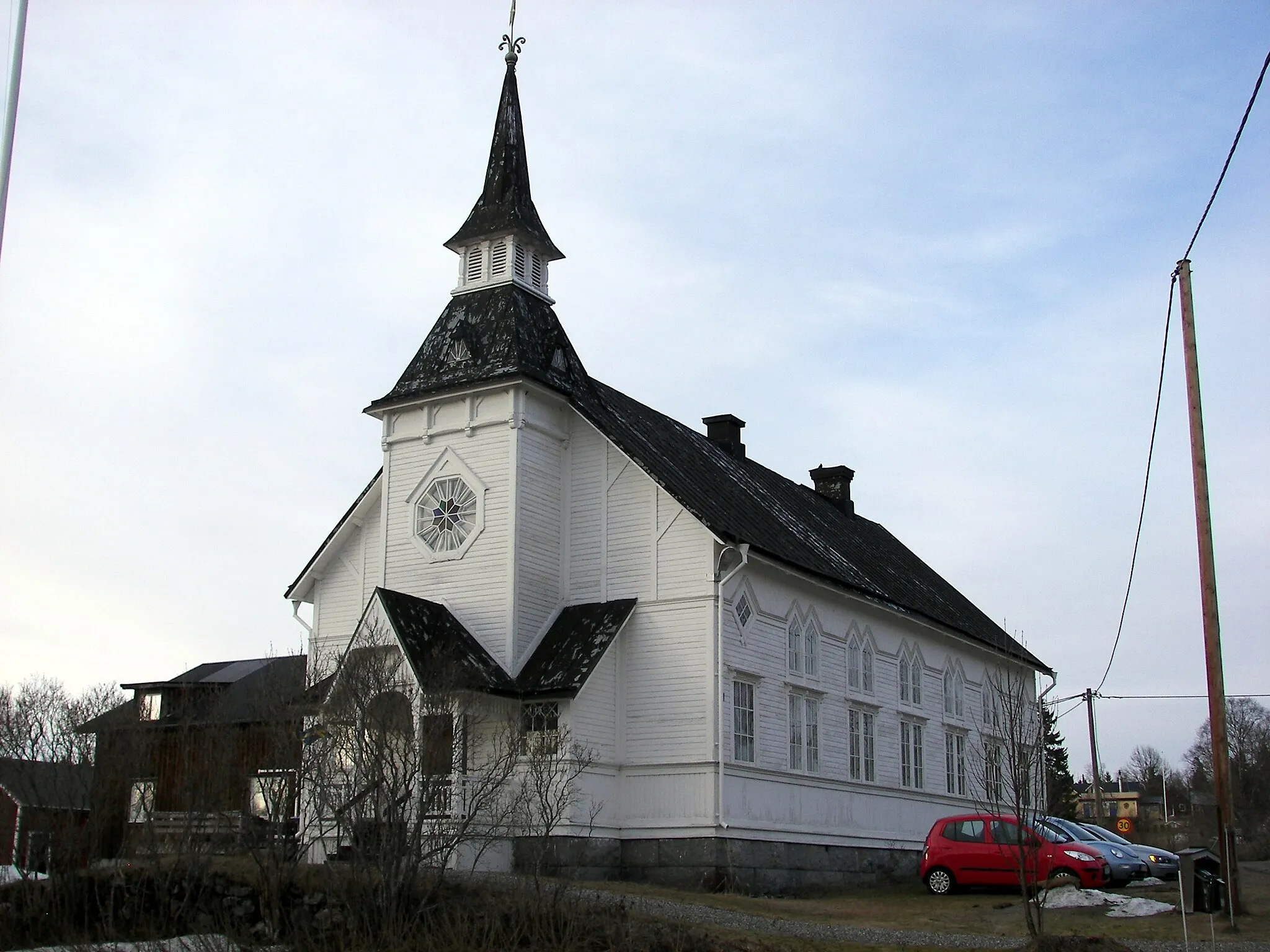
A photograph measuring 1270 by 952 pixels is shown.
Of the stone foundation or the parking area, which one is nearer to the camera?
the parking area

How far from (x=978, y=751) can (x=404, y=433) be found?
18922 mm

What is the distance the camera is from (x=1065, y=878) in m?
25.0

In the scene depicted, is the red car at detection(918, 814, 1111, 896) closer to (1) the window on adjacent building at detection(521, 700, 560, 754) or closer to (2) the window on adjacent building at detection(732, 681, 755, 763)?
(2) the window on adjacent building at detection(732, 681, 755, 763)

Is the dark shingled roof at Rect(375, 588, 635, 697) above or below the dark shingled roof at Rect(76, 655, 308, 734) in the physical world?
above

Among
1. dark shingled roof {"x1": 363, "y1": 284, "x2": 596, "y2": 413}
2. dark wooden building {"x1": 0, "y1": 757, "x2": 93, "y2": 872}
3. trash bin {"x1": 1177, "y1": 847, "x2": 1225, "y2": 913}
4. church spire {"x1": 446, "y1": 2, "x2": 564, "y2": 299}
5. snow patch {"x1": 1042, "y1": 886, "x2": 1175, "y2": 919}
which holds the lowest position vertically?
snow patch {"x1": 1042, "y1": 886, "x2": 1175, "y2": 919}

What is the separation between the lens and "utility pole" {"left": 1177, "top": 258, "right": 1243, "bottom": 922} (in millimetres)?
20719

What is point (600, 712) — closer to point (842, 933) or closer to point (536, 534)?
point (536, 534)

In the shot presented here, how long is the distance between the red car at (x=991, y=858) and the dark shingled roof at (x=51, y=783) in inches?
581

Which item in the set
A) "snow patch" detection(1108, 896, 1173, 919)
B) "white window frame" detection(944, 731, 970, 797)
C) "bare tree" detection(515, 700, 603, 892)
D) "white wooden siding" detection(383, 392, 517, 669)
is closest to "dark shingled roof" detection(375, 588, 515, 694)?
"white wooden siding" detection(383, 392, 517, 669)

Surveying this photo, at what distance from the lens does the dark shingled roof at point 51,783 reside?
20.8 m

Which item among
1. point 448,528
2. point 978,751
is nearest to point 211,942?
point 448,528

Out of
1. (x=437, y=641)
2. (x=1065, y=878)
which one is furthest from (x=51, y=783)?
(x=1065, y=878)

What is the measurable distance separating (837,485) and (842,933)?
92.3ft

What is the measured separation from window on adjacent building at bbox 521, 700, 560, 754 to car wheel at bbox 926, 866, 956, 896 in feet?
25.4
